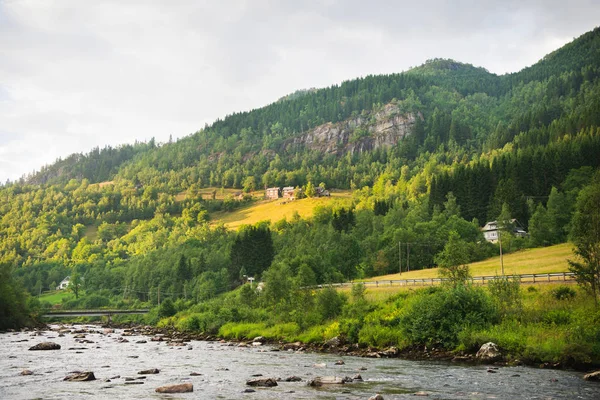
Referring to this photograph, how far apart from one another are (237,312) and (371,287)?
25456 mm

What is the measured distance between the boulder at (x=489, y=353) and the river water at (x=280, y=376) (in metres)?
2.92

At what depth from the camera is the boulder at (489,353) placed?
1595 inches

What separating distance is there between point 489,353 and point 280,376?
17.8 meters

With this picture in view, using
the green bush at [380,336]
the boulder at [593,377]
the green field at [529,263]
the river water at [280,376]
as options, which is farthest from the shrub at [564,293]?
the green field at [529,263]

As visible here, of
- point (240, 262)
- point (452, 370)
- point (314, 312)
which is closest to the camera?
point (452, 370)

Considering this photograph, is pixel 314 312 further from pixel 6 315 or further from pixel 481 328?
pixel 6 315

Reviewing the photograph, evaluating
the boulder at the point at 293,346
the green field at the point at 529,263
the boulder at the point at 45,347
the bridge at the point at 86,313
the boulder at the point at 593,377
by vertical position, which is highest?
the green field at the point at 529,263

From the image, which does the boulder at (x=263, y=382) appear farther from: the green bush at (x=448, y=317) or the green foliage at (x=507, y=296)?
the green foliage at (x=507, y=296)

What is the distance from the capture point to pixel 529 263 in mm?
90062

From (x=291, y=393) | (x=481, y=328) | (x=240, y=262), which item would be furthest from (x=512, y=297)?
(x=240, y=262)

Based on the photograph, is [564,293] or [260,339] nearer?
[564,293]

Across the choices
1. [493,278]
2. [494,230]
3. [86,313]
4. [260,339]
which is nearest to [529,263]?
[493,278]

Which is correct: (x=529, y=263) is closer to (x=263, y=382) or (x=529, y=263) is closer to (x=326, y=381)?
(x=326, y=381)

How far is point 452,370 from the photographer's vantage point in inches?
1460
